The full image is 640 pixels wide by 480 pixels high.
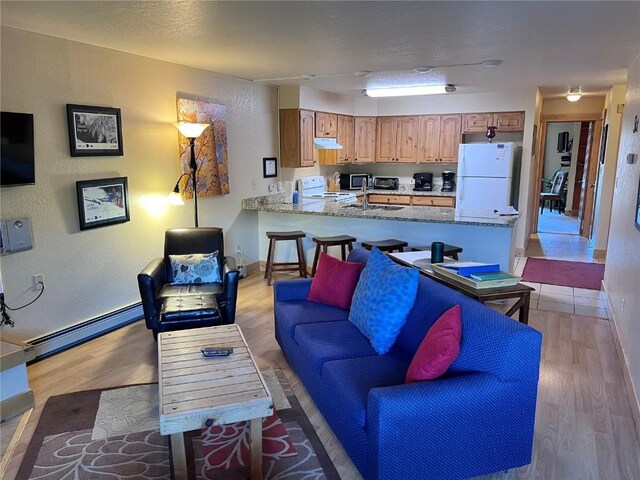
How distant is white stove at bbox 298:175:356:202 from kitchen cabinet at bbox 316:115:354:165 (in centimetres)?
31

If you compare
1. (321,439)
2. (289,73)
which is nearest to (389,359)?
(321,439)

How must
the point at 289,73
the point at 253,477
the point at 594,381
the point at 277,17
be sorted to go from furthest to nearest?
the point at 289,73
the point at 594,381
the point at 277,17
the point at 253,477

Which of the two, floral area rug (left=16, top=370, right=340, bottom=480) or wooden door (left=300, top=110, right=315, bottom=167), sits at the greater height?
wooden door (left=300, top=110, right=315, bottom=167)

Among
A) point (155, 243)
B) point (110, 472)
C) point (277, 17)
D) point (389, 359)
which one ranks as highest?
point (277, 17)

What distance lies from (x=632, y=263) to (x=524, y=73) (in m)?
2.55

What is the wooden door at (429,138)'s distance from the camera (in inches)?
288

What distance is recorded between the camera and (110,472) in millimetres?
2221

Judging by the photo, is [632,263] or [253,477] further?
[632,263]

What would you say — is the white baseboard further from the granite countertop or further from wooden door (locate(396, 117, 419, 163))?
wooden door (locate(396, 117, 419, 163))

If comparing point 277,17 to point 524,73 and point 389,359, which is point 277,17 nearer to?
point 389,359

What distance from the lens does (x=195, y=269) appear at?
156 inches

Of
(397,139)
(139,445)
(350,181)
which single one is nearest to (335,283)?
(139,445)

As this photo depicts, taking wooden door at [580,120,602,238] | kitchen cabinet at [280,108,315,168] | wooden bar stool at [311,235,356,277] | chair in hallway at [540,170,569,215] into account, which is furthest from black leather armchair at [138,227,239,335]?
chair in hallway at [540,170,569,215]

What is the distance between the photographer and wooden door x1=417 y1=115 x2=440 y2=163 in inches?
288
